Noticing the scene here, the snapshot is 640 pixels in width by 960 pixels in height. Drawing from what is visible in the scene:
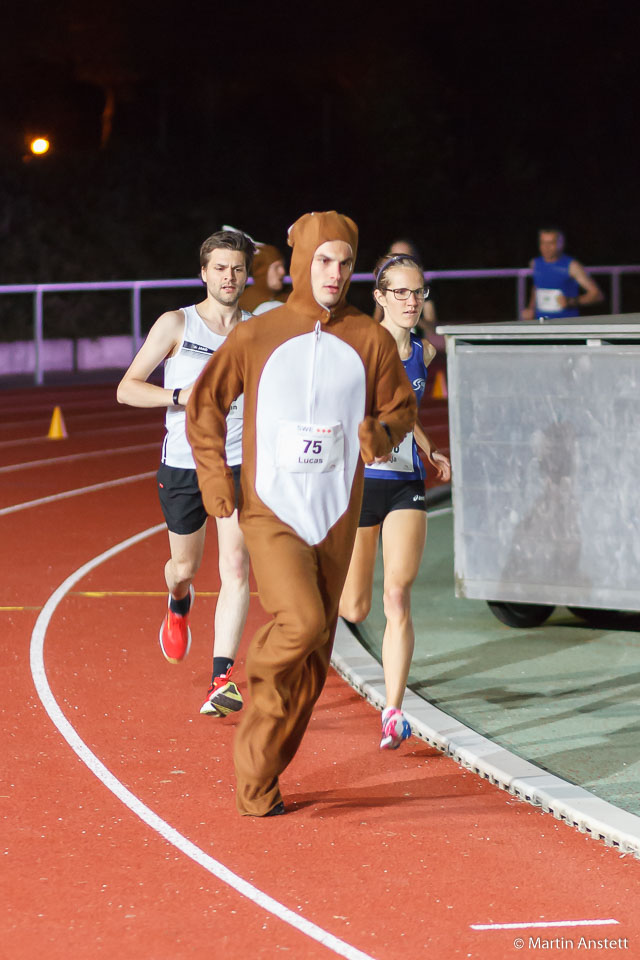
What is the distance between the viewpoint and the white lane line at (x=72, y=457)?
16.7 meters

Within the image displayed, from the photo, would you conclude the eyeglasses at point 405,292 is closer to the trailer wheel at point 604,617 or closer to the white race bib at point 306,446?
the white race bib at point 306,446

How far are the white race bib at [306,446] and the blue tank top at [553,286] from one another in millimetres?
8740

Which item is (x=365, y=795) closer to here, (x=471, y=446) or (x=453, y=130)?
(x=471, y=446)

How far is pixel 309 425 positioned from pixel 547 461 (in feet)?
9.50

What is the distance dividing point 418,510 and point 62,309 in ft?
87.3

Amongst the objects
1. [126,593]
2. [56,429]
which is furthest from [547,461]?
[56,429]

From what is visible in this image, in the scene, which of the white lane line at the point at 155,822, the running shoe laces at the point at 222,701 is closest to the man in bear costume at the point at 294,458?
the white lane line at the point at 155,822

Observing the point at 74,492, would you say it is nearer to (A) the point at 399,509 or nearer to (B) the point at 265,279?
(B) the point at 265,279

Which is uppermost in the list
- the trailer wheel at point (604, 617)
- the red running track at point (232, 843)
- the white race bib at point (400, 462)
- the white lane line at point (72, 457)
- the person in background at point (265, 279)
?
the person in background at point (265, 279)

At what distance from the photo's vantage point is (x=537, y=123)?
5288 cm

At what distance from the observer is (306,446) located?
5746 mm

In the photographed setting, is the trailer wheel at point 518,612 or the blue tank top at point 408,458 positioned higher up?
the blue tank top at point 408,458

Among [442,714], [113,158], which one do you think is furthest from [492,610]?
[113,158]

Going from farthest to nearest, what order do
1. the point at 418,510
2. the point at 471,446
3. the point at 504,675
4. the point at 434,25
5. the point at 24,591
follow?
the point at 434,25, the point at 24,591, the point at 471,446, the point at 504,675, the point at 418,510
